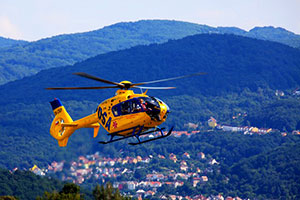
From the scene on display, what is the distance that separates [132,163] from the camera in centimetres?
19512

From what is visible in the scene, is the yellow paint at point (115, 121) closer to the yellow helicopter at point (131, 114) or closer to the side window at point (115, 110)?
the yellow helicopter at point (131, 114)

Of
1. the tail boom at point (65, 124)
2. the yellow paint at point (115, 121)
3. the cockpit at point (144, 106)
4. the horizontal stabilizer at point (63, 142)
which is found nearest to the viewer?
the cockpit at point (144, 106)

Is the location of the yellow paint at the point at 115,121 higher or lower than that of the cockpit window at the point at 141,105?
lower

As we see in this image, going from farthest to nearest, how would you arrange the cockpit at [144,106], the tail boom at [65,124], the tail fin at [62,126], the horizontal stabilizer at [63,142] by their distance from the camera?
the tail fin at [62,126]
the horizontal stabilizer at [63,142]
the tail boom at [65,124]
the cockpit at [144,106]

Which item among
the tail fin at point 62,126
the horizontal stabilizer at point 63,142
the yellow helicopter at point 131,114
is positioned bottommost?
the horizontal stabilizer at point 63,142

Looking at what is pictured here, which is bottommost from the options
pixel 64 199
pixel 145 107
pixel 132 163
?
pixel 132 163

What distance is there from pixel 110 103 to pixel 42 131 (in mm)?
152101

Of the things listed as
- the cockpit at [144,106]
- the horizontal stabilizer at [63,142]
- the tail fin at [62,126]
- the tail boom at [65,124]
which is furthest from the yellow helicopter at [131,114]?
the horizontal stabilizer at [63,142]

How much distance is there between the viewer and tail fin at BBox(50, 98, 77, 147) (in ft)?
167

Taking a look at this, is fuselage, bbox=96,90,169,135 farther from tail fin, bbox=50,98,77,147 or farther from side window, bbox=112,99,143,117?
tail fin, bbox=50,98,77,147

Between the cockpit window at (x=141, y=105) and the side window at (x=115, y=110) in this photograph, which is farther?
the side window at (x=115, y=110)

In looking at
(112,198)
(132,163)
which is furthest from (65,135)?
(132,163)

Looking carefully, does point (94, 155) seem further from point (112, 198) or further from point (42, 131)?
point (42, 131)

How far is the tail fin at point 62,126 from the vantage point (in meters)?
50.9
